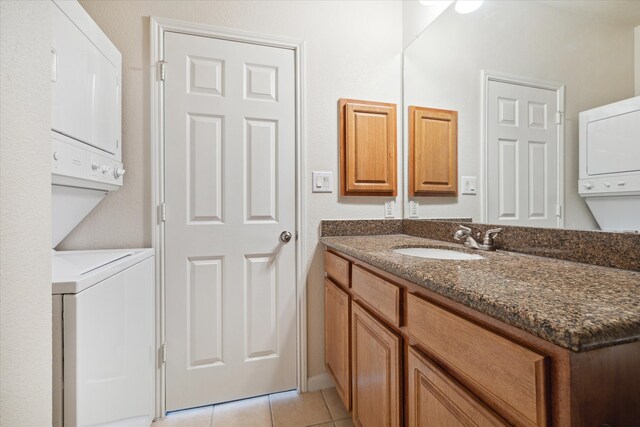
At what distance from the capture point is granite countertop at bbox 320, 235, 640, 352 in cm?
41

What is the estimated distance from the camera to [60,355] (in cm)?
78

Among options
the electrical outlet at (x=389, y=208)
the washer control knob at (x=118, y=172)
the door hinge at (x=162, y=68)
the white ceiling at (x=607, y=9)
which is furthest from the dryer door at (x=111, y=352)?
the white ceiling at (x=607, y=9)

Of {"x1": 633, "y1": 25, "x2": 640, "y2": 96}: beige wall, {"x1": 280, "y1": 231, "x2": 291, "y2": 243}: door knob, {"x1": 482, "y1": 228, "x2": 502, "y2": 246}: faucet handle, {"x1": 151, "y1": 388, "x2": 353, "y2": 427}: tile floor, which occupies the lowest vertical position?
{"x1": 151, "y1": 388, "x2": 353, "y2": 427}: tile floor

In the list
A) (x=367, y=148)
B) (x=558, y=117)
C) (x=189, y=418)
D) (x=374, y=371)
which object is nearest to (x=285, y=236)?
(x=367, y=148)

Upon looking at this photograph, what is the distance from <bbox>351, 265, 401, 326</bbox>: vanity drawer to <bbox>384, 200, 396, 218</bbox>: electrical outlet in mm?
696

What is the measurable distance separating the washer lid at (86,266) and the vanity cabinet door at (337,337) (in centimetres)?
95

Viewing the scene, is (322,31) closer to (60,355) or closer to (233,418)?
(60,355)

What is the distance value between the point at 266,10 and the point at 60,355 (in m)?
1.85

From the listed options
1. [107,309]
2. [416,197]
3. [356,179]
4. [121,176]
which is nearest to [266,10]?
[356,179]

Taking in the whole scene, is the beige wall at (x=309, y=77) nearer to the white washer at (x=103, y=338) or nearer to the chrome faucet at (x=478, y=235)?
the white washer at (x=103, y=338)

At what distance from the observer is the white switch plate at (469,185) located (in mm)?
1376

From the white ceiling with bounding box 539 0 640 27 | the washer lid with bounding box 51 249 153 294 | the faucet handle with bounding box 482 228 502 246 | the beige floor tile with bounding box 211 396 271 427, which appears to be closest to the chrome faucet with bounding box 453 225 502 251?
the faucet handle with bounding box 482 228 502 246

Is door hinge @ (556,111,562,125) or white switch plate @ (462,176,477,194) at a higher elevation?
door hinge @ (556,111,562,125)

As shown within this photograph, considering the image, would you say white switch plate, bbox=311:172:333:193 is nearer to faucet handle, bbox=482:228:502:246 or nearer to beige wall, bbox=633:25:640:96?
faucet handle, bbox=482:228:502:246
